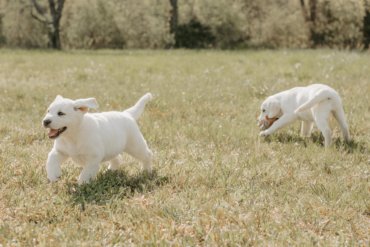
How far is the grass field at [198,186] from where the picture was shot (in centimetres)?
460

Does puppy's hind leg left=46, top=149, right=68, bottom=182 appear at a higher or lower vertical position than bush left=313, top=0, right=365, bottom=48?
higher

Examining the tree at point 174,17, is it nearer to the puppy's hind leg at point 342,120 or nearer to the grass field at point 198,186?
the grass field at point 198,186

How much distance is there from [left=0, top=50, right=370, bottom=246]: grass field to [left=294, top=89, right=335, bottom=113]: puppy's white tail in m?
0.56

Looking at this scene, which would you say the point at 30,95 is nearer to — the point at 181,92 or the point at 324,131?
the point at 181,92

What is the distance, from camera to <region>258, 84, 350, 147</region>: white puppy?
26.5 ft

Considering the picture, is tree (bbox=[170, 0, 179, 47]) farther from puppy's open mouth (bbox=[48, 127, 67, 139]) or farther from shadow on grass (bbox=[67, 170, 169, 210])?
puppy's open mouth (bbox=[48, 127, 67, 139])

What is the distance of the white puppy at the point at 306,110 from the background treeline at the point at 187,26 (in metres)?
32.1

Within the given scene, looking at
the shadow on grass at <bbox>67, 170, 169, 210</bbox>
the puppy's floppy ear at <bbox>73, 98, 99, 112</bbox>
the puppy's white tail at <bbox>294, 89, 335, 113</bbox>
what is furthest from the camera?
the puppy's white tail at <bbox>294, 89, 335, 113</bbox>

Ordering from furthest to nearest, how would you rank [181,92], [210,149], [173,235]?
[181,92] → [210,149] → [173,235]

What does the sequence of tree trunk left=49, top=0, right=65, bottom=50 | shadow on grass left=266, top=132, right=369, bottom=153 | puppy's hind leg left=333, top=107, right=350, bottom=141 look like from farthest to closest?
tree trunk left=49, top=0, right=65, bottom=50 → puppy's hind leg left=333, top=107, right=350, bottom=141 → shadow on grass left=266, top=132, right=369, bottom=153

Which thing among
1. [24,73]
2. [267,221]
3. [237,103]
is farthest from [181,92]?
[267,221]

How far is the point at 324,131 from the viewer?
26.2 ft

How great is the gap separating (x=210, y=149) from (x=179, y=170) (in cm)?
147

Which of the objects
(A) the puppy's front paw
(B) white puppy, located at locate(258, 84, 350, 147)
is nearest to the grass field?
(A) the puppy's front paw
